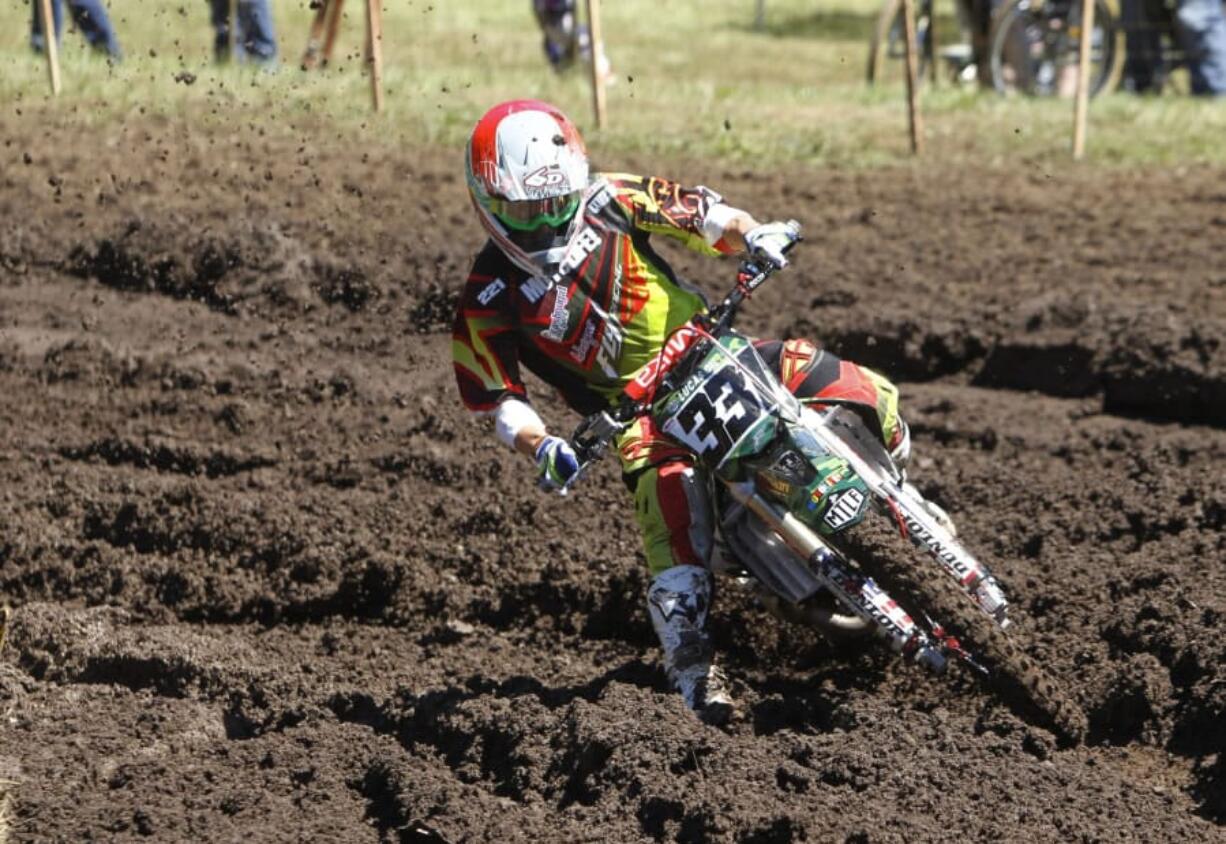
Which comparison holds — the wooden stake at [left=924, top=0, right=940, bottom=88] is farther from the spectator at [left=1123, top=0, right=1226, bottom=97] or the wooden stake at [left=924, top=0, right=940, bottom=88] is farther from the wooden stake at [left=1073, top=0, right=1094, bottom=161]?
the wooden stake at [left=1073, top=0, right=1094, bottom=161]

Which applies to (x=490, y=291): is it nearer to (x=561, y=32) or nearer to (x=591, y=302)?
(x=591, y=302)

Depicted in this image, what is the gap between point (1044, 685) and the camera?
5875 mm

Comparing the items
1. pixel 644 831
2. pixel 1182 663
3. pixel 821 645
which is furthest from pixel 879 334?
pixel 644 831

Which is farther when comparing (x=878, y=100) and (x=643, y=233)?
(x=878, y=100)

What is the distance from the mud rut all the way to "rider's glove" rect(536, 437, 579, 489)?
2.61 feet

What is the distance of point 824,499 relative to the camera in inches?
229

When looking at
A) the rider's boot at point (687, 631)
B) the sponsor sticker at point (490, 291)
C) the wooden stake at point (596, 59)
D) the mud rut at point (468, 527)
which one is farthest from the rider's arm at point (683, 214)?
the wooden stake at point (596, 59)

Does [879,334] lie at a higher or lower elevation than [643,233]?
lower

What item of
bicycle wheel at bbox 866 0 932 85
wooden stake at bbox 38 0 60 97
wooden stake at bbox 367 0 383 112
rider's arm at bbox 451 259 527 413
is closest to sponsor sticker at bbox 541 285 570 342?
rider's arm at bbox 451 259 527 413

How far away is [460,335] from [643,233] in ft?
2.55

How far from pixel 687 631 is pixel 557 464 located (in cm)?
88

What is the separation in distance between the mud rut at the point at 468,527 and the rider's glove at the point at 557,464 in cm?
79

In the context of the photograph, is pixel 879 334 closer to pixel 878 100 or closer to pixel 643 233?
pixel 643 233

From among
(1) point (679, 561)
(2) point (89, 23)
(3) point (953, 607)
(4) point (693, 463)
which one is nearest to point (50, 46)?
(2) point (89, 23)
